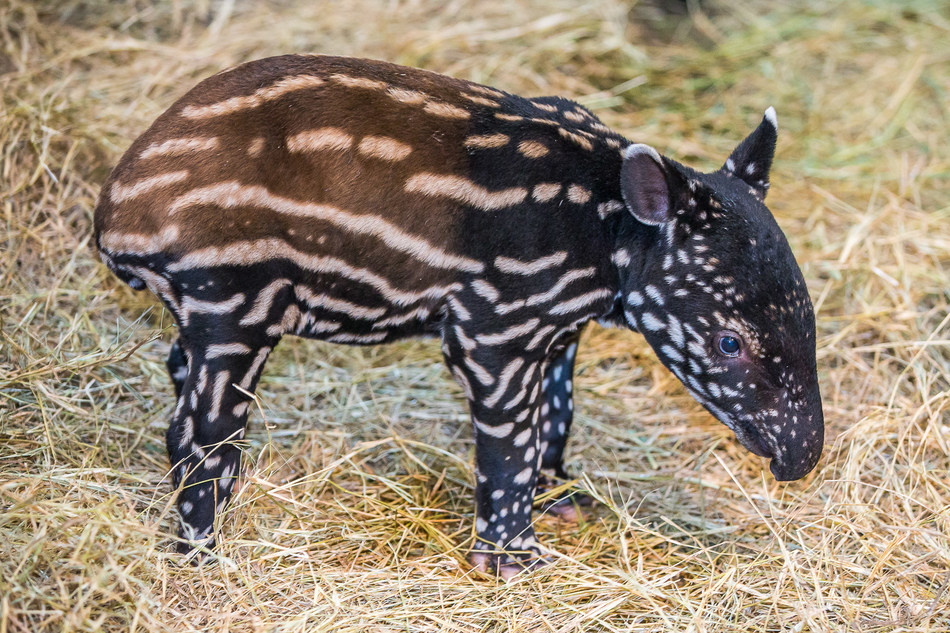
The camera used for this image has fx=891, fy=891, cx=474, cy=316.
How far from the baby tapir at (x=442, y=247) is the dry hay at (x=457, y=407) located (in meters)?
0.41

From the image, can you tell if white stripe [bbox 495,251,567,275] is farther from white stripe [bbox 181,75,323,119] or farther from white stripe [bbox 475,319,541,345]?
white stripe [bbox 181,75,323,119]

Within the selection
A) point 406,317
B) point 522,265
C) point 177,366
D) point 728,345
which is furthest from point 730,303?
point 177,366

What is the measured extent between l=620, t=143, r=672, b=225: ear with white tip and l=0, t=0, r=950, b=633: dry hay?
4.18 feet

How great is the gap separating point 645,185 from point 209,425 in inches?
78.5

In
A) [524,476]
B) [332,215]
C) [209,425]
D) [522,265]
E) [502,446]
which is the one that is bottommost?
[524,476]

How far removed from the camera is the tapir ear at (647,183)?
11.4 feet

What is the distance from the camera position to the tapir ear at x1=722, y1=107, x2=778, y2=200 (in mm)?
3916

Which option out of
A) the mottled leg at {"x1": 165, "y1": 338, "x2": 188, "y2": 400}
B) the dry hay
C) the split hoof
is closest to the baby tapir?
the split hoof

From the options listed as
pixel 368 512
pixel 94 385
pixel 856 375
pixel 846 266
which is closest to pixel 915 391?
pixel 856 375

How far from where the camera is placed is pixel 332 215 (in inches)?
135

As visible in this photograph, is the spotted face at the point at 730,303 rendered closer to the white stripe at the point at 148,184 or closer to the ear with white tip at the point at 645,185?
the ear with white tip at the point at 645,185

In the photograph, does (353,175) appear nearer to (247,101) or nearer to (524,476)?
(247,101)

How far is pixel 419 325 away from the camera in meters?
3.90

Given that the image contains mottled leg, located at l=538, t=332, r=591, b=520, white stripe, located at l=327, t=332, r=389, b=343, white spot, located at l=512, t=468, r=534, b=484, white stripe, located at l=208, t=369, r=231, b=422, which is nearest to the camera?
white stripe, located at l=208, t=369, r=231, b=422
